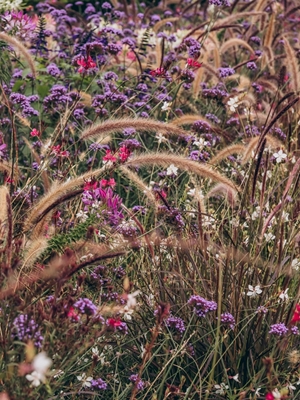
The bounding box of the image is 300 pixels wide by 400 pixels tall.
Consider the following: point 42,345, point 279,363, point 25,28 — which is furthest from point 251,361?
point 25,28

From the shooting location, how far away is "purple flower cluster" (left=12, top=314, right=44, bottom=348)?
7.07 ft

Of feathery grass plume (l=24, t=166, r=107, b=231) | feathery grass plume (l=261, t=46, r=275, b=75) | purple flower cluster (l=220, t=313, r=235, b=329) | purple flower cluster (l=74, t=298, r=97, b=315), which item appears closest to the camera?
purple flower cluster (l=74, t=298, r=97, b=315)

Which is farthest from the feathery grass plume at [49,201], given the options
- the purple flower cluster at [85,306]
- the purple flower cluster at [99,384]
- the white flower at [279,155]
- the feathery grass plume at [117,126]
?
the white flower at [279,155]

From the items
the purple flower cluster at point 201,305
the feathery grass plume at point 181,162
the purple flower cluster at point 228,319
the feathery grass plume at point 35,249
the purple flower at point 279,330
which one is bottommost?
the purple flower cluster at point 228,319

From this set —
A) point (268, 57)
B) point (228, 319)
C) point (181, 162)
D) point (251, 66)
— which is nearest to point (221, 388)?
point (228, 319)

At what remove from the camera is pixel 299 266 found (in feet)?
10.9

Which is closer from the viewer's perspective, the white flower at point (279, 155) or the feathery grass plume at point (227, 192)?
the feathery grass plume at point (227, 192)

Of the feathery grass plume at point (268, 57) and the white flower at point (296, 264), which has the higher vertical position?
the white flower at point (296, 264)

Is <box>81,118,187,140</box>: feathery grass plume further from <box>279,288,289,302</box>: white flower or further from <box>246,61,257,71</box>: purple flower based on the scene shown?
<box>246,61,257,71</box>: purple flower

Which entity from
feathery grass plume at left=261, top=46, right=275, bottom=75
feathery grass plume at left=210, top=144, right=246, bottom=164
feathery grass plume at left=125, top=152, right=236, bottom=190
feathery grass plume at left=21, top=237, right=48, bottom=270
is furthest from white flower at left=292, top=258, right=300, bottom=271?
feathery grass plume at left=261, top=46, right=275, bottom=75

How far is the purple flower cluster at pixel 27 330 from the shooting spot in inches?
84.8

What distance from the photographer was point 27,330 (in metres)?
2.15

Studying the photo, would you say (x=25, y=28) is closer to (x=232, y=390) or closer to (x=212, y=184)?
(x=212, y=184)

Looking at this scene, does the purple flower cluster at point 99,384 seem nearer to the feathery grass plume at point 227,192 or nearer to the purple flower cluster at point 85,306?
the purple flower cluster at point 85,306
